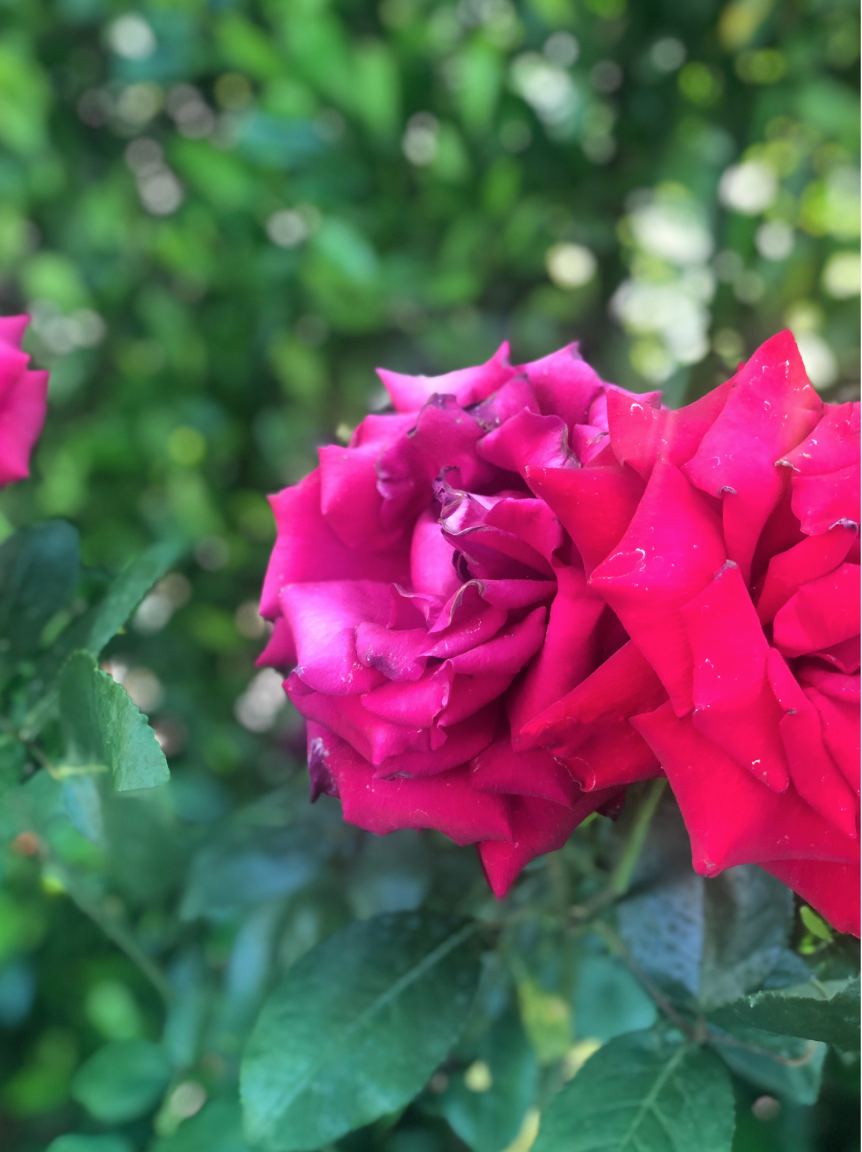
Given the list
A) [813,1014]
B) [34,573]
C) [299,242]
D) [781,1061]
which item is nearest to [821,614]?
[813,1014]

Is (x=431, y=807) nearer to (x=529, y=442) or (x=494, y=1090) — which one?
(x=529, y=442)

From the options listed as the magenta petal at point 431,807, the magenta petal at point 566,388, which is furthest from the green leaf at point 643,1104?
the magenta petal at point 566,388

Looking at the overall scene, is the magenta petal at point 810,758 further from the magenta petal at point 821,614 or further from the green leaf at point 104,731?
the green leaf at point 104,731

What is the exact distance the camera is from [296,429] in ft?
2.63

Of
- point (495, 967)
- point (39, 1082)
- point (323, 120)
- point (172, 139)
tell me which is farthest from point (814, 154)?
point (39, 1082)

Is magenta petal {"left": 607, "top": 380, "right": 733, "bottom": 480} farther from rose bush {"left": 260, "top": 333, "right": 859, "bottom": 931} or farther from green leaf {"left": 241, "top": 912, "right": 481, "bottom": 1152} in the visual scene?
green leaf {"left": 241, "top": 912, "right": 481, "bottom": 1152}

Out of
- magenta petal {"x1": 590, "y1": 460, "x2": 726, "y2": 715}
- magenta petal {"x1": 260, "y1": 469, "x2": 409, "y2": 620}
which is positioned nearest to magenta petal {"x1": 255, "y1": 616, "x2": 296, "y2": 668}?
magenta petal {"x1": 260, "y1": 469, "x2": 409, "y2": 620}

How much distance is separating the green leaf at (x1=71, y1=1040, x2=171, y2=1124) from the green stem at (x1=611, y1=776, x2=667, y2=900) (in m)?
0.24

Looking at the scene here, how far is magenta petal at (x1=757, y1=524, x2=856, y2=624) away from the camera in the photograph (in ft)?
0.73

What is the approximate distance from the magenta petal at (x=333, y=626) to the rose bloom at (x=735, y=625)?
2.0 inches

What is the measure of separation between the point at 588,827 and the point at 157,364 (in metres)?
0.59

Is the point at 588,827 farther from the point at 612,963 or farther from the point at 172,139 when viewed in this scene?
the point at 172,139

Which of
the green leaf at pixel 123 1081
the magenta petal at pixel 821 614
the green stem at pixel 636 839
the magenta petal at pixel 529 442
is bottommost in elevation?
the green leaf at pixel 123 1081

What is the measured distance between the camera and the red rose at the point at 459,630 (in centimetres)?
24
